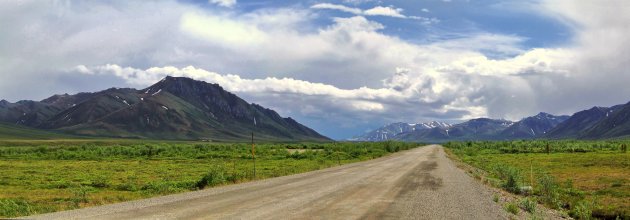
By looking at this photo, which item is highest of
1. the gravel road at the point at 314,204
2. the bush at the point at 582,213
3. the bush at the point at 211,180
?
the bush at the point at 211,180

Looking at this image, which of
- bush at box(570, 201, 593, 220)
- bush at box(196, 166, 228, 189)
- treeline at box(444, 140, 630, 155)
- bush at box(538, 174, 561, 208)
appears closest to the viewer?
bush at box(570, 201, 593, 220)

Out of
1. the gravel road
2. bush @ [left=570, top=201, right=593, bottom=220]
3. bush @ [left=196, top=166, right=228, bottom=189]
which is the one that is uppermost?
bush @ [left=196, top=166, right=228, bottom=189]

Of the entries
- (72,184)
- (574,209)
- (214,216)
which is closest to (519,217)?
(574,209)

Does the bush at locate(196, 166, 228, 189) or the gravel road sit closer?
the gravel road

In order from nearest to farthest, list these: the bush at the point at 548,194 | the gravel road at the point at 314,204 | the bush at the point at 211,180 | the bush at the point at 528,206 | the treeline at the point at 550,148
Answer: the gravel road at the point at 314,204, the bush at the point at 528,206, the bush at the point at 548,194, the bush at the point at 211,180, the treeline at the point at 550,148

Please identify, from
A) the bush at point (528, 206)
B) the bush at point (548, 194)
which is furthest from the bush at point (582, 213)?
the bush at point (548, 194)

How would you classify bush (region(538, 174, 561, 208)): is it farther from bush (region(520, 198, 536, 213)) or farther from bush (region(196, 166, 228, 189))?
bush (region(196, 166, 228, 189))

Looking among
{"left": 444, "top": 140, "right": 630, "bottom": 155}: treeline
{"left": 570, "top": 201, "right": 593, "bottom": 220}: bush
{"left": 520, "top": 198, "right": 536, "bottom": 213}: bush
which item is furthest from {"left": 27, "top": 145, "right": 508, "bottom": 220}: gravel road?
{"left": 444, "top": 140, "right": 630, "bottom": 155}: treeline

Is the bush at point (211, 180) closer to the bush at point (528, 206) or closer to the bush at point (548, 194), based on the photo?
the bush at point (528, 206)

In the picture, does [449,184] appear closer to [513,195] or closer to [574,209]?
[513,195]

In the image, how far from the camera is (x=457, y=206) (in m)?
23.4

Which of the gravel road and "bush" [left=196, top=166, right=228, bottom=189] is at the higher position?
"bush" [left=196, top=166, right=228, bottom=189]

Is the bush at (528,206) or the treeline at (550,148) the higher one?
the treeline at (550,148)

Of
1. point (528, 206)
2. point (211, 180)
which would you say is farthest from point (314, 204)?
point (211, 180)
